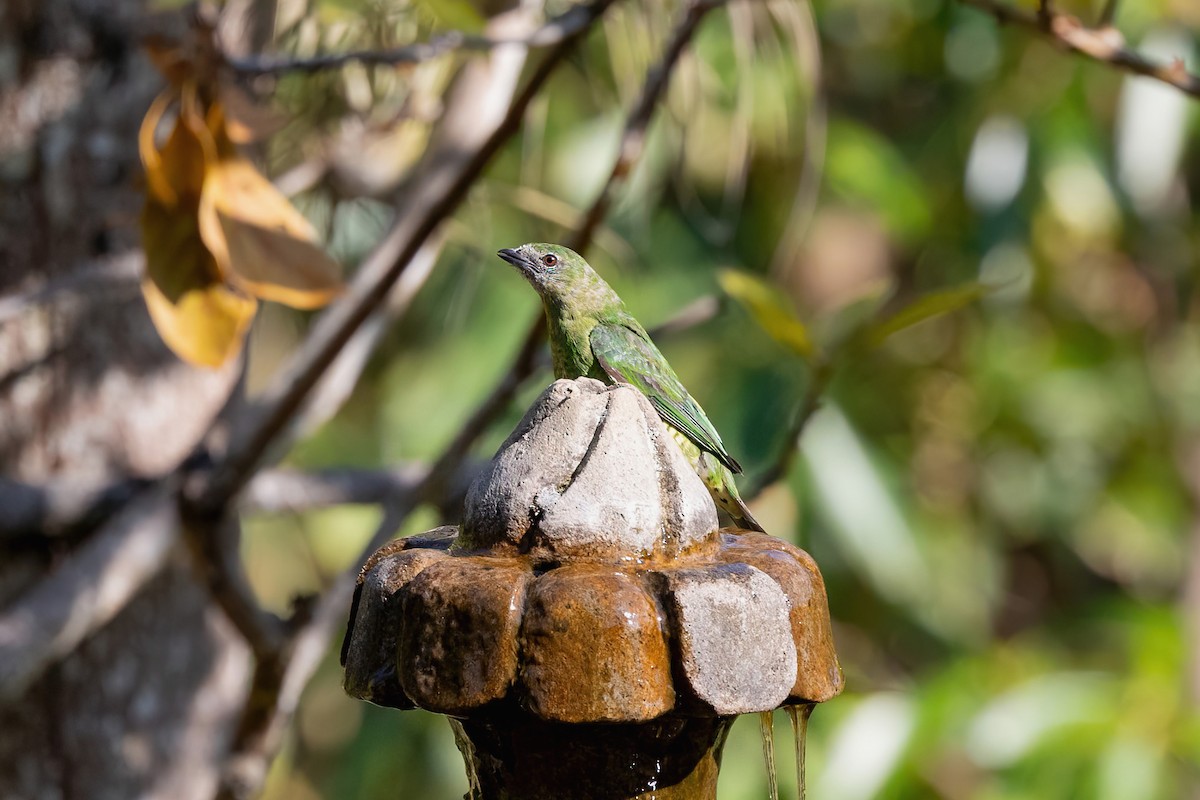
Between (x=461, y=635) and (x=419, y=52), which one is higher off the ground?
(x=419, y=52)

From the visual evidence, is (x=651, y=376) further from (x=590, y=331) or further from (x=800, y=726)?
(x=800, y=726)

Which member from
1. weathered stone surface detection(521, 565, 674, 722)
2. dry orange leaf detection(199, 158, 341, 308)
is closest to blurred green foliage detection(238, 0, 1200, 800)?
dry orange leaf detection(199, 158, 341, 308)

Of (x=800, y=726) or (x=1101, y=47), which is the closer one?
(x=800, y=726)

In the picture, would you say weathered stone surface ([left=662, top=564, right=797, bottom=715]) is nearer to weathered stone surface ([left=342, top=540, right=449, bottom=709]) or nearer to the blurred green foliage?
weathered stone surface ([left=342, top=540, right=449, bottom=709])

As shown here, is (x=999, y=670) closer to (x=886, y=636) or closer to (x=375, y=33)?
(x=886, y=636)

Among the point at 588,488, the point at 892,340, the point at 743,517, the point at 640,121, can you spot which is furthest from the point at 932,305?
the point at 892,340

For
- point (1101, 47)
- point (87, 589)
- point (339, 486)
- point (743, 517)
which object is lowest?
point (339, 486)

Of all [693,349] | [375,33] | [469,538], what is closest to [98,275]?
[375,33]
